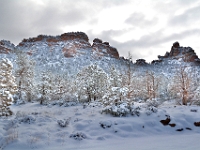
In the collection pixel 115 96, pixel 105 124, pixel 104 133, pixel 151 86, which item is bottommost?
pixel 104 133

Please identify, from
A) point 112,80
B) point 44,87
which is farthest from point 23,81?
point 112,80

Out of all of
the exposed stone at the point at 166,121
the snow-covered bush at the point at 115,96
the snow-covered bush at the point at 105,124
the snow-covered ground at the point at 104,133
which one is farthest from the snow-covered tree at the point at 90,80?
the snow-covered bush at the point at 105,124

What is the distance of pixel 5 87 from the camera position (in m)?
16.8

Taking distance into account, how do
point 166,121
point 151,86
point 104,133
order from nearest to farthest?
1. point 104,133
2. point 166,121
3. point 151,86

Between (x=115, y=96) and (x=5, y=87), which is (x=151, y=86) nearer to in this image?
(x=115, y=96)

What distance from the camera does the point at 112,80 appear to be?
31.7 meters

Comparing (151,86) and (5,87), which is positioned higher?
(151,86)

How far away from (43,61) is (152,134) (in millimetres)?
135424

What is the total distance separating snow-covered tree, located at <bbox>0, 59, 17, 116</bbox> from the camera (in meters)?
14.3

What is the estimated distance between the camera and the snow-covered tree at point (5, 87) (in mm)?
14297

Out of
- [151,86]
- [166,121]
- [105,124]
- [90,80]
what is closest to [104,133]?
[105,124]

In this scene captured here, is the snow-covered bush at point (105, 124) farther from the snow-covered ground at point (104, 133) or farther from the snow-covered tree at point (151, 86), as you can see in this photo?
the snow-covered tree at point (151, 86)

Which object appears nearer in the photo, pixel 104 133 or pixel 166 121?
pixel 104 133

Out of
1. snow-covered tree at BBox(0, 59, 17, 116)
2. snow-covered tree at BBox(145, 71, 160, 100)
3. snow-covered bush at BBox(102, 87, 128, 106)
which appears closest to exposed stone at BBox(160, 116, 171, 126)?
snow-covered bush at BBox(102, 87, 128, 106)
